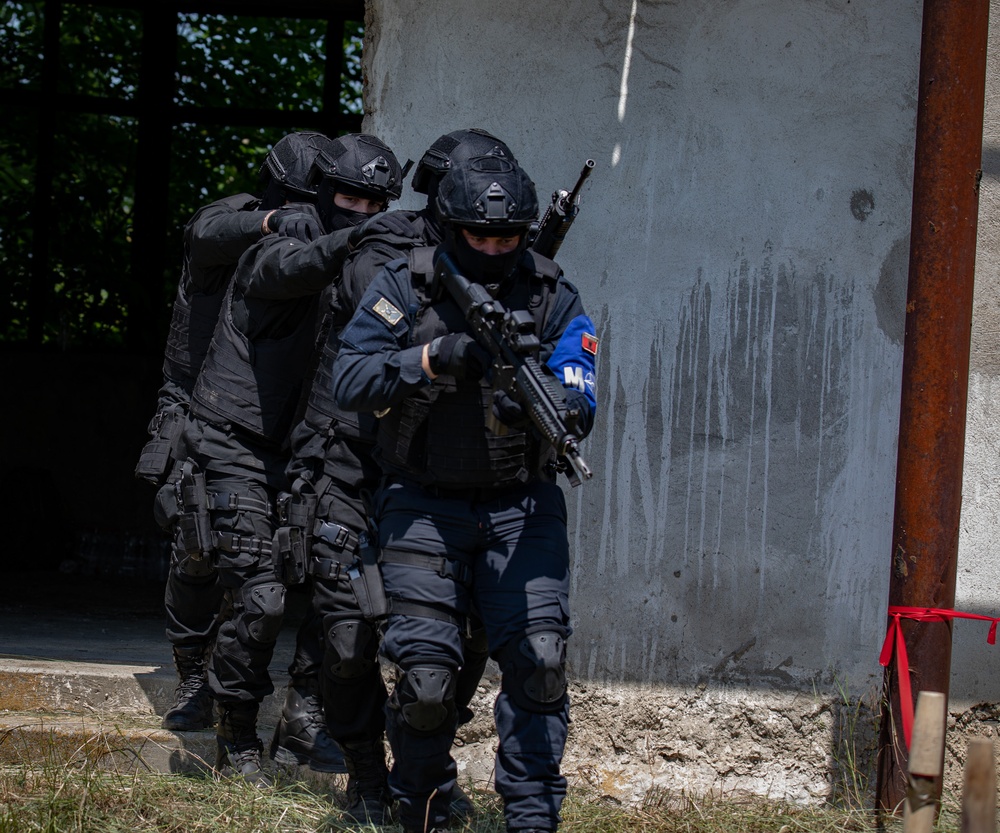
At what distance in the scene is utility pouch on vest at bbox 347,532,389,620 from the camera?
3.48 m

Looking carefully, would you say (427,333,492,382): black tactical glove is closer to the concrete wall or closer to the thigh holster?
the thigh holster

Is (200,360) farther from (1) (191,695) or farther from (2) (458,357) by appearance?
(2) (458,357)

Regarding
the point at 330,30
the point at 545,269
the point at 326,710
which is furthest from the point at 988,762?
the point at 330,30

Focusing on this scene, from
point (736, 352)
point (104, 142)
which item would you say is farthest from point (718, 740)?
point (104, 142)

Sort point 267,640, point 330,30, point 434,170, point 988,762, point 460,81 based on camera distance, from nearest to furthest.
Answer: point 988,762 < point 434,170 < point 267,640 < point 460,81 < point 330,30

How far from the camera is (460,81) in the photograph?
433 centimetres

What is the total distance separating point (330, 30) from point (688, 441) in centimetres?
601

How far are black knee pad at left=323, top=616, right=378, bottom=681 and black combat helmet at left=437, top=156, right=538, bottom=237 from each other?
4.10ft

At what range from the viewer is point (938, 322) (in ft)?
12.4

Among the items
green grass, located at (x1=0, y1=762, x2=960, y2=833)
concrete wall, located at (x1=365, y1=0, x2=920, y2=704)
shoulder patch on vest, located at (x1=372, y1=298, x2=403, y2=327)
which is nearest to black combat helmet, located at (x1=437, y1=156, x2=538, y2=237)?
shoulder patch on vest, located at (x1=372, y1=298, x2=403, y2=327)

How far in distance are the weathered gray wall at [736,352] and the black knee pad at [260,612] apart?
3.37 ft

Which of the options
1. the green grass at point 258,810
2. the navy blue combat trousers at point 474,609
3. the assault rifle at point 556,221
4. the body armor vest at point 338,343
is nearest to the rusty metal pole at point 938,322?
the green grass at point 258,810

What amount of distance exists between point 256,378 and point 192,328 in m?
0.67

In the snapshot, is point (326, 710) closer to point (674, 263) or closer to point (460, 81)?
point (674, 263)
